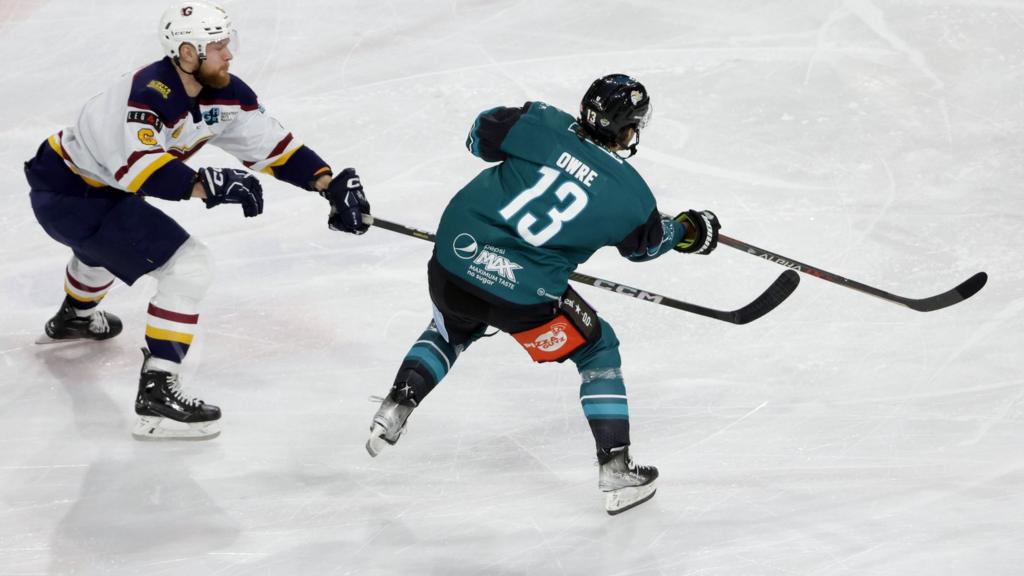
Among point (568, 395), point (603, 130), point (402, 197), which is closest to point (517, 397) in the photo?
point (568, 395)

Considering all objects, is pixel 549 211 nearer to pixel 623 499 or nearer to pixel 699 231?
pixel 699 231

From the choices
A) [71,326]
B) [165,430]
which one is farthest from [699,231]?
[71,326]

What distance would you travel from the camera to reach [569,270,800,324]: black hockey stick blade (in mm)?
3391

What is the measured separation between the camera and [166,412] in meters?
3.48

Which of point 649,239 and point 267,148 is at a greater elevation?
point 649,239

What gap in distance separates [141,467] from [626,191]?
159 cm

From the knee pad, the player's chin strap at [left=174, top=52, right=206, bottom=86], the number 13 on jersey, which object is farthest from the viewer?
the knee pad

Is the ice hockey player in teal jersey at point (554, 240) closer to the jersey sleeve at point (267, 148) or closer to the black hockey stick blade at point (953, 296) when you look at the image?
the jersey sleeve at point (267, 148)

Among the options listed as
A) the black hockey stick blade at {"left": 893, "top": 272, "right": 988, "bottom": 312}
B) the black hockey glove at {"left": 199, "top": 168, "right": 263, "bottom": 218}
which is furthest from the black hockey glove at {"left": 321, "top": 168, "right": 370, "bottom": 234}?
the black hockey stick blade at {"left": 893, "top": 272, "right": 988, "bottom": 312}

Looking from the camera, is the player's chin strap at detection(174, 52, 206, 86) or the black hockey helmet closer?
the black hockey helmet

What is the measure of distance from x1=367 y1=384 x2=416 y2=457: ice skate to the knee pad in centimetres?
66

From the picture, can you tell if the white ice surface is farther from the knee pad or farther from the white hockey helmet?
the white hockey helmet

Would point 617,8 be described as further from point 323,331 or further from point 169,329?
point 169,329

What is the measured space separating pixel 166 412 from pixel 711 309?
64.5 inches
